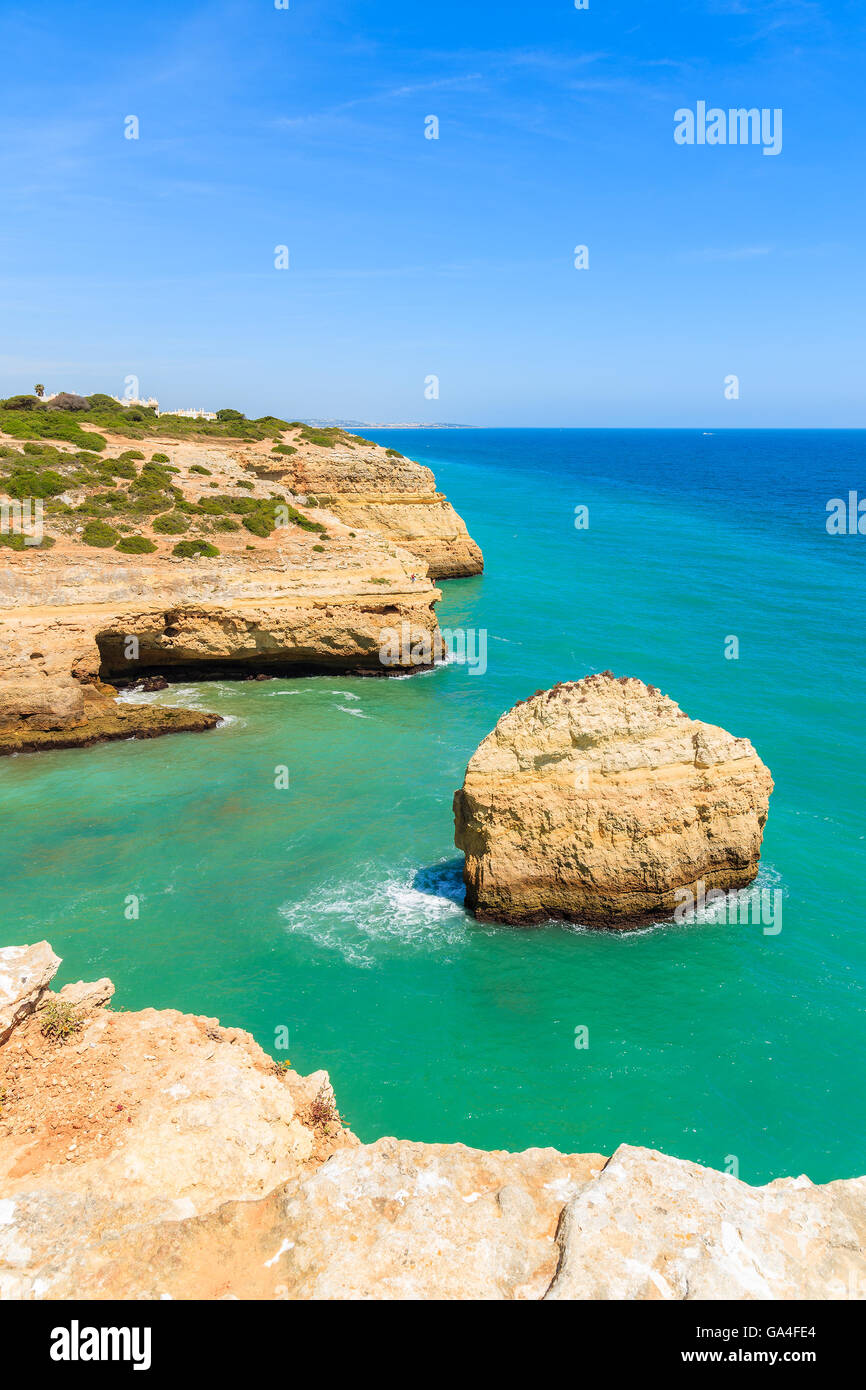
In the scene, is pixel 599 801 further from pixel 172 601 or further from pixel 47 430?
pixel 47 430

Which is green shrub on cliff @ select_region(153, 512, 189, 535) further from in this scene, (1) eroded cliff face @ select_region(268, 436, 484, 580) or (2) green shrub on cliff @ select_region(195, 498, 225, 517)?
(1) eroded cliff face @ select_region(268, 436, 484, 580)

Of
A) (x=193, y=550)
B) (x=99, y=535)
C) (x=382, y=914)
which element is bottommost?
(x=382, y=914)

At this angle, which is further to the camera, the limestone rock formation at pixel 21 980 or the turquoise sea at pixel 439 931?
the turquoise sea at pixel 439 931

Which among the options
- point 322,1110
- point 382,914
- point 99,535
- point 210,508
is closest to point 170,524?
point 210,508

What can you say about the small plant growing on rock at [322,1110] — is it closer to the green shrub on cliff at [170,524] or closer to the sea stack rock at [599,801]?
the sea stack rock at [599,801]

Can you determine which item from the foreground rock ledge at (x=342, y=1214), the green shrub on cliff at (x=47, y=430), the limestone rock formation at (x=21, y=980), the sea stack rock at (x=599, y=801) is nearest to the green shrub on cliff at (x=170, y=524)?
the green shrub on cliff at (x=47, y=430)
